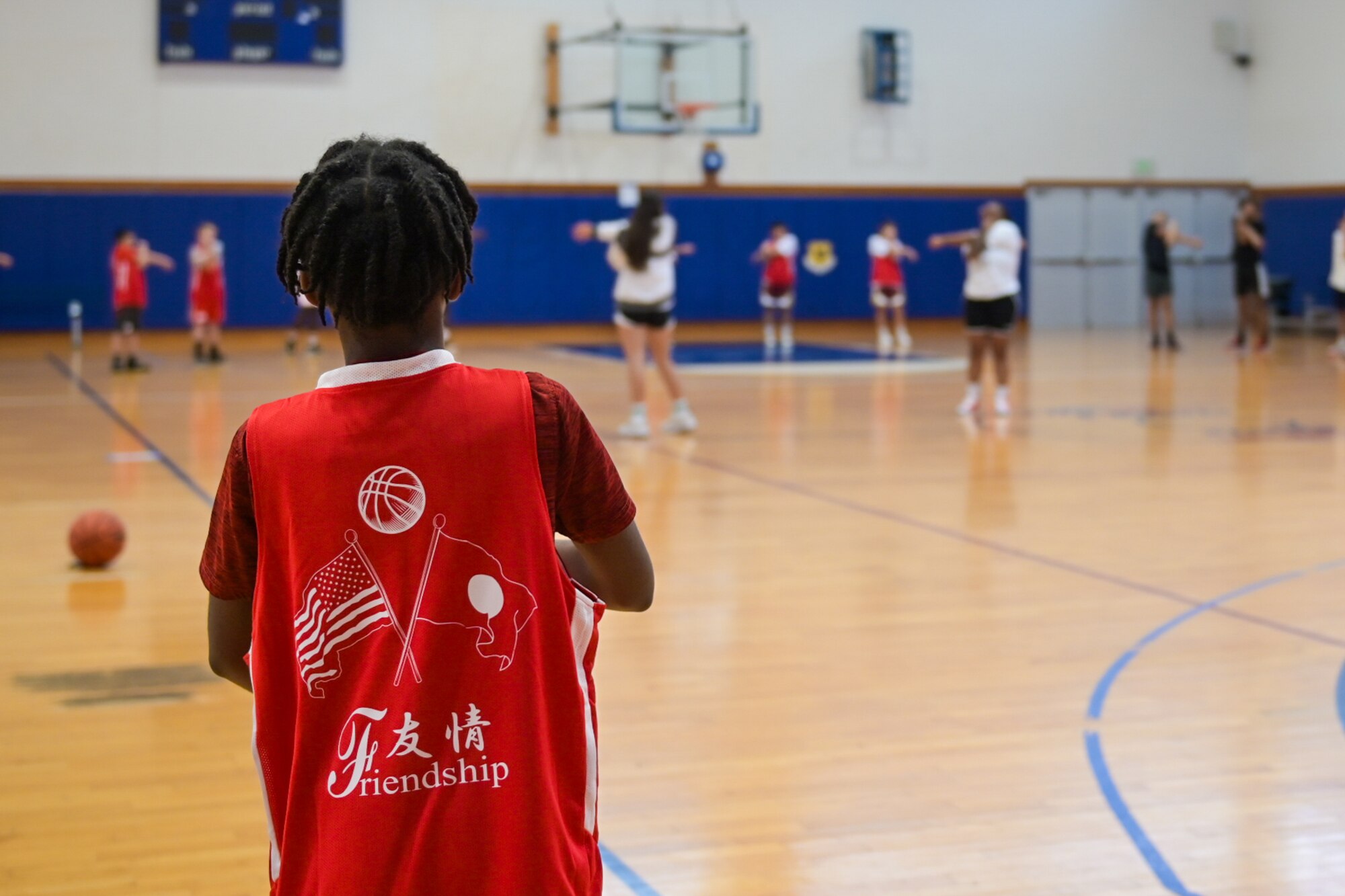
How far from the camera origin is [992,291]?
11.4 metres

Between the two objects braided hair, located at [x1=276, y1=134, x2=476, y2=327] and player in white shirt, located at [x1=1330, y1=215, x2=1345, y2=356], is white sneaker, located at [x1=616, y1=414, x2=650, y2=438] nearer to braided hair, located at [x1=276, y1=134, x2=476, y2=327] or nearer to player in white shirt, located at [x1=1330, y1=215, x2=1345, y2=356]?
braided hair, located at [x1=276, y1=134, x2=476, y2=327]

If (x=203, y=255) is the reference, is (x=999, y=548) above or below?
below

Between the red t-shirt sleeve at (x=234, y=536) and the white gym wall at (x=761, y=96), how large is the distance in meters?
19.2

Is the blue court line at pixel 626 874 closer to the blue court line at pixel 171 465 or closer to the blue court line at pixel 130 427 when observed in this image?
the blue court line at pixel 171 465

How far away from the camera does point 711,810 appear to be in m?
3.63

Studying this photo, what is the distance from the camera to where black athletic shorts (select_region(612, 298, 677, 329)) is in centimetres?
1045

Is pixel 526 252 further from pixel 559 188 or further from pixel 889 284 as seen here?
pixel 889 284

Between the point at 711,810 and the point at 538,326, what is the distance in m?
18.7

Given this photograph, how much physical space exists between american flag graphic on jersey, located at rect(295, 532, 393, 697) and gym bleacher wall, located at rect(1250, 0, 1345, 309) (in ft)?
77.6

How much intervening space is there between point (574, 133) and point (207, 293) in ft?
20.7

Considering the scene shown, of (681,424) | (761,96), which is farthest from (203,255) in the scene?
(761,96)

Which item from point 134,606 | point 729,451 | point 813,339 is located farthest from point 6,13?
point 134,606

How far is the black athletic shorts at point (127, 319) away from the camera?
1614 cm

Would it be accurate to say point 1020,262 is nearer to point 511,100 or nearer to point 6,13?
point 511,100
